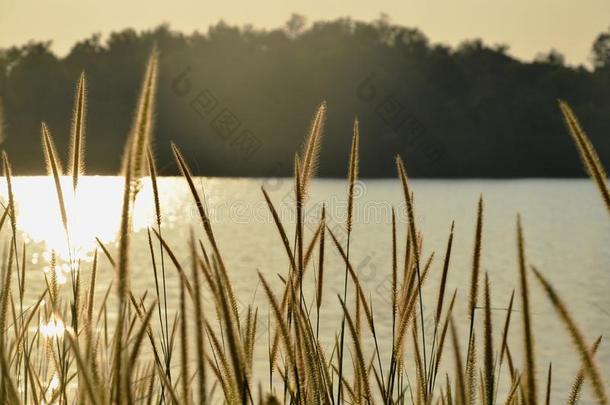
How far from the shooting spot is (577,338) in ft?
4.37

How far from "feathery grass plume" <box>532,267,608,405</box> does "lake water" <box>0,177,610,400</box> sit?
1.64 feet

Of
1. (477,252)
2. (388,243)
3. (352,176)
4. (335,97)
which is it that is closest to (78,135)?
(352,176)

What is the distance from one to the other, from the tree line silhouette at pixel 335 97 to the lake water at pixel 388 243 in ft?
26.8

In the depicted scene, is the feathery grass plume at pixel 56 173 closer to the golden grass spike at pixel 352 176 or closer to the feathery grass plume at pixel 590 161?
the golden grass spike at pixel 352 176

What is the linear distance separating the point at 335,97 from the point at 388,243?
5843 centimetres

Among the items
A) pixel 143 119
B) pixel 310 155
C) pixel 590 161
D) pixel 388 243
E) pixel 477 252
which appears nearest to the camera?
pixel 143 119

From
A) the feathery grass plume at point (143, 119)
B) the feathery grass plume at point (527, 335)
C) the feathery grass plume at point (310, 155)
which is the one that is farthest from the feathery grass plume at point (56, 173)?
the feathery grass plume at point (527, 335)

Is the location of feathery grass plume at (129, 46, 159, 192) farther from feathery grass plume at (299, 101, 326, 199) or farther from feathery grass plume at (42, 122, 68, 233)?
feathery grass plume at (299, 101, 326, 199)

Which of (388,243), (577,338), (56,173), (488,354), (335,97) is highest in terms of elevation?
(335,97)

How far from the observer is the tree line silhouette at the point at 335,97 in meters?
94.8

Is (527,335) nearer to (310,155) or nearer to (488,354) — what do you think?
(488,354)

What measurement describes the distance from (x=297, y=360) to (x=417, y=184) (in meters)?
99.1

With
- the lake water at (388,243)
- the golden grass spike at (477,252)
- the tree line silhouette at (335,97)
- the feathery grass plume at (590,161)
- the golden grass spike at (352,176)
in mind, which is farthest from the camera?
the tree line silhouette at (335,97)

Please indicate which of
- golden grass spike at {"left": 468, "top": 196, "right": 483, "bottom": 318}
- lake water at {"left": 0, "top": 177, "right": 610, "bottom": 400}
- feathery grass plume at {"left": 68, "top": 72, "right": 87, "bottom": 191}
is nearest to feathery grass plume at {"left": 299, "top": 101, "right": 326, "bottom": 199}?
lake water at {"left": 0, "top": 177, "right": 610, "bottom": 400}
